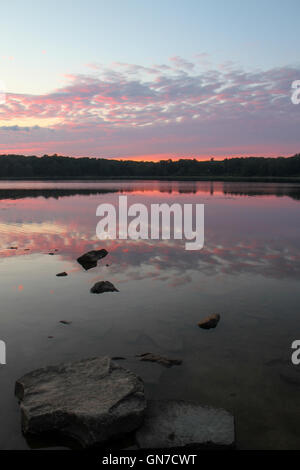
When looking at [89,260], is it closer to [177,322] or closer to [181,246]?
[181,246]

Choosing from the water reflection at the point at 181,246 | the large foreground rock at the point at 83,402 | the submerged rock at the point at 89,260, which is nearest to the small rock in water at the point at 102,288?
the water reflection at the point at 181,246

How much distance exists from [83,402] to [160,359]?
2252 mm

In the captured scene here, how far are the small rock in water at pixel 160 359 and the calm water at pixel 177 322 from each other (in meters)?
0.16

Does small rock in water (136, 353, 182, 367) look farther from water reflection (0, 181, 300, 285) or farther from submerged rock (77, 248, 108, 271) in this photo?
submerged rock (77, 248, 108, 271)

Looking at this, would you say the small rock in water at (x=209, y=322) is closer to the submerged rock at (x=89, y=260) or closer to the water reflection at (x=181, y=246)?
the water reflection at (x=181, y=246)

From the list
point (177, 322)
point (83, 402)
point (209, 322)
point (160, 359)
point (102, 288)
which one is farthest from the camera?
point (102, 288)

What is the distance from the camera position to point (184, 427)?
17.6 ft

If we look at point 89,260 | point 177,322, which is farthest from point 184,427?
point 89,260

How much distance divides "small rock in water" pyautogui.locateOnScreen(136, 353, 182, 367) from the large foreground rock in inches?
41.2

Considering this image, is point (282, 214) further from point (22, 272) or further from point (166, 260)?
point (22, 272)

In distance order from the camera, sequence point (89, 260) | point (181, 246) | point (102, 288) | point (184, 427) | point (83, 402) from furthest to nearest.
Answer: point (181, 246) < point (89, 260) < point (102, 288) < point (83, 402) < point (184, 427)

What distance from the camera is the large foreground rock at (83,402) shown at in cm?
521

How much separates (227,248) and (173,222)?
10923 mm

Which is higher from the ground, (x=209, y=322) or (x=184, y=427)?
(x=209, y=322)
